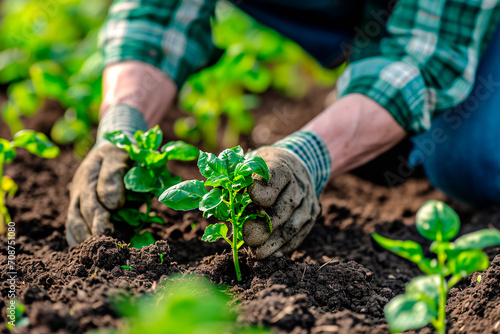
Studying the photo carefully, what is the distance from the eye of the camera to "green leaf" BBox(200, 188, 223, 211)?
4.09 ft

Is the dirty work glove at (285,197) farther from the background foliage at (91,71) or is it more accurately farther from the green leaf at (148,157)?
the background foliage at (91,71)

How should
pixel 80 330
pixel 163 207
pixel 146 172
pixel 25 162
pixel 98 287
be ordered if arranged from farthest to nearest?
pixel 25 162, pixel 163 207, pixel 146 172, pixel 98 287, pixel 80 330

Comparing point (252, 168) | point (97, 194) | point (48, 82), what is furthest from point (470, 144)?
point (48, 82)

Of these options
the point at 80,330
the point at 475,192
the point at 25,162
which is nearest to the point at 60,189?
the point at 25,162

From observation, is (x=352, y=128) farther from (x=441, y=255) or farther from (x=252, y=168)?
(x=441, y=255)

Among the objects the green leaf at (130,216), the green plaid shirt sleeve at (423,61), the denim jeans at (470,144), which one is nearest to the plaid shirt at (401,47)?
the green plaid shirt sleeve at (423,61)

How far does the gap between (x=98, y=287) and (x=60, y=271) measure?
240mm

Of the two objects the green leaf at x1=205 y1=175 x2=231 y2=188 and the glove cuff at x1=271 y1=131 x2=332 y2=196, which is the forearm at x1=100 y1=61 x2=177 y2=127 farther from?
the green leaf at x1=205 y1=175 x2=231 y2=188

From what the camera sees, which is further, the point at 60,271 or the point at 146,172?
the point at 146,172

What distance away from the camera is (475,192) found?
7.39 feet

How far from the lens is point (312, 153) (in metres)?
1.61

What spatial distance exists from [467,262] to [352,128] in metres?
0.74

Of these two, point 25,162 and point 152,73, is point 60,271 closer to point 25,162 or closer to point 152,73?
point 152,73

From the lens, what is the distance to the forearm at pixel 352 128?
169 centimetres
